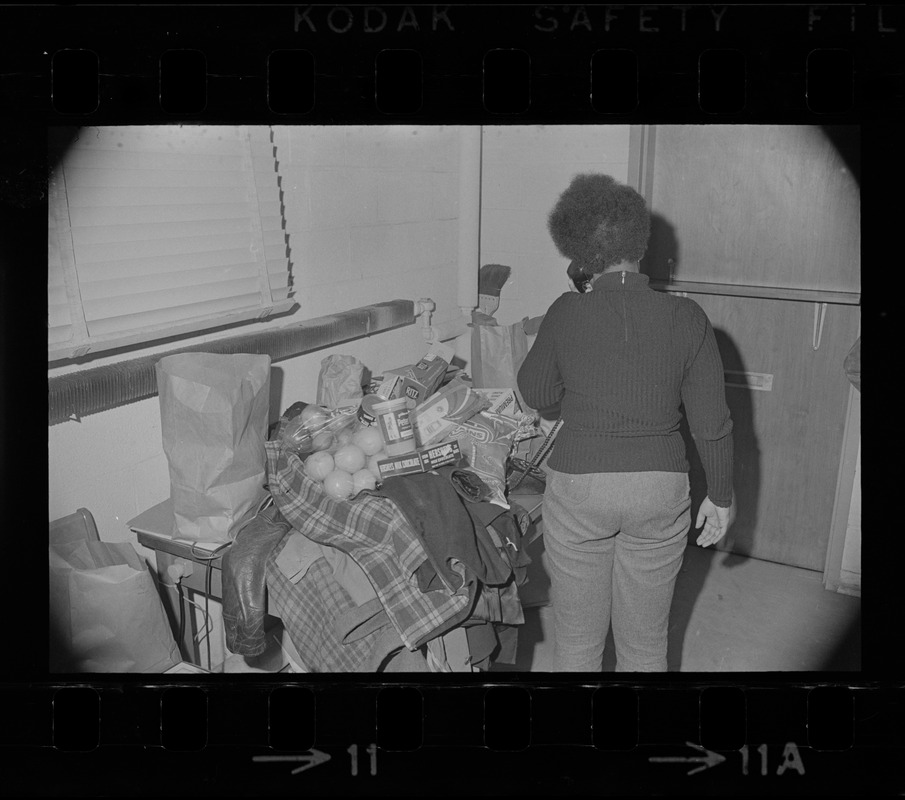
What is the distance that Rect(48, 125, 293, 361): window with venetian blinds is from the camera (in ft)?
6.43

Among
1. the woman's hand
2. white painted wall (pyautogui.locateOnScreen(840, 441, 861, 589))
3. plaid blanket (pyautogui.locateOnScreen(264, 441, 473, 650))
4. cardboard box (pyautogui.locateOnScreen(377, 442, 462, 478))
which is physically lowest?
white painted wall (pyautogui.locateOnScreen(840, 441, 861, 589))

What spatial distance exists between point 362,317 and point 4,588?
1.35 meters

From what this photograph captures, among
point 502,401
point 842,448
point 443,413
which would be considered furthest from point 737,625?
point 443,413

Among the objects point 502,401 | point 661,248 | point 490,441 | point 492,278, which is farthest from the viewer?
point 661,248

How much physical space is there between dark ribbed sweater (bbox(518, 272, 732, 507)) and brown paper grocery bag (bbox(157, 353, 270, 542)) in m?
0.84

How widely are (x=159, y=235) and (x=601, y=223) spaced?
111 cm

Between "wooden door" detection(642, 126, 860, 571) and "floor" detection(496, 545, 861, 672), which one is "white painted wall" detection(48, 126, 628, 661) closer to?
"wooden door" detection(642, 126, 860, 571)

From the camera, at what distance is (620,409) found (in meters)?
1.70
